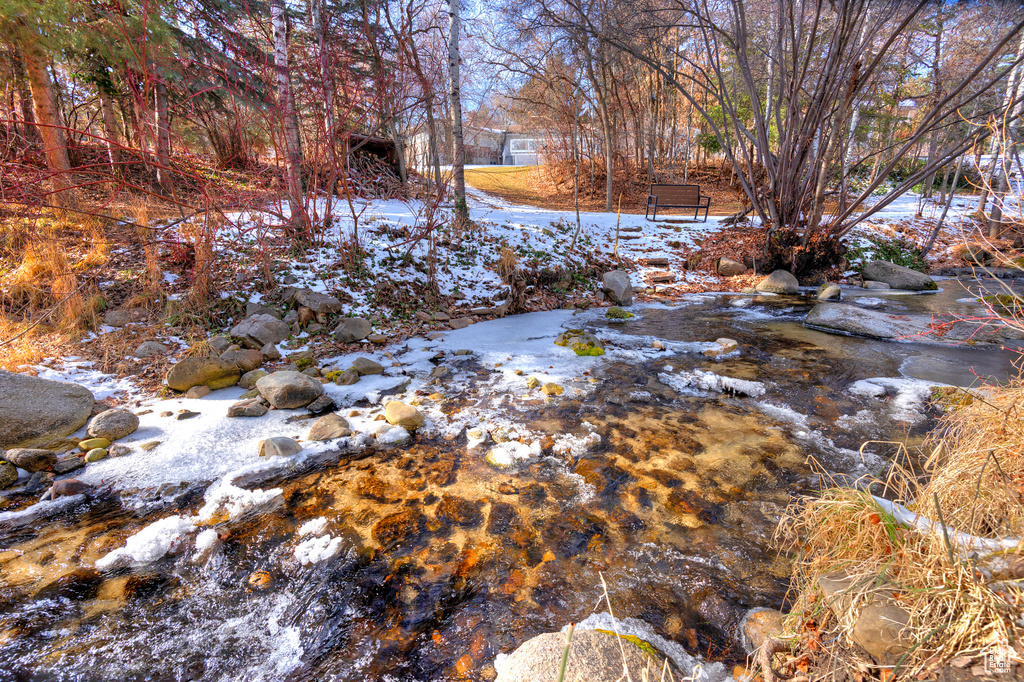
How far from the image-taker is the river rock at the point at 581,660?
1646 mm

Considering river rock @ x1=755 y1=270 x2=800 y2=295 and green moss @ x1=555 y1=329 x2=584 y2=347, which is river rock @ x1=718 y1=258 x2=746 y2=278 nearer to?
river rock @ x1=755 y1=270 x2=800 y2=295

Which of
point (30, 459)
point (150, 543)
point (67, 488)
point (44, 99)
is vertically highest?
point (44, 99)

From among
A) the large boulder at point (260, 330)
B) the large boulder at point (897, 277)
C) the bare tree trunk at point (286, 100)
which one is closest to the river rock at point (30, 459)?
the large boulder at point (260, 330)

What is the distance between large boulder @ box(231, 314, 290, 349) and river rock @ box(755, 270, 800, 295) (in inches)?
357

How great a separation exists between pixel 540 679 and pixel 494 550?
99 centimetres

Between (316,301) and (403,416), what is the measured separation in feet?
9.66

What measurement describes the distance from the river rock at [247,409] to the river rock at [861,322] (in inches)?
300

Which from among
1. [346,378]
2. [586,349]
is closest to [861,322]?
[586,349]

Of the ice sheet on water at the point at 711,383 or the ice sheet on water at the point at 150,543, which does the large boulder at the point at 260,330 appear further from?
the ice sheet on water at the point at 711,383

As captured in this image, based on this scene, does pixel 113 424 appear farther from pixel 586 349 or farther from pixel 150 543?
pixel 586 349

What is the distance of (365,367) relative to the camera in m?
4.91

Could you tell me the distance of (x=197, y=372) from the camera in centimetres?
424

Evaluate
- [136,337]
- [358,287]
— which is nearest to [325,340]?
[358,287]

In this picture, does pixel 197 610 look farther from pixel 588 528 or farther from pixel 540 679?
pixel 588 528
